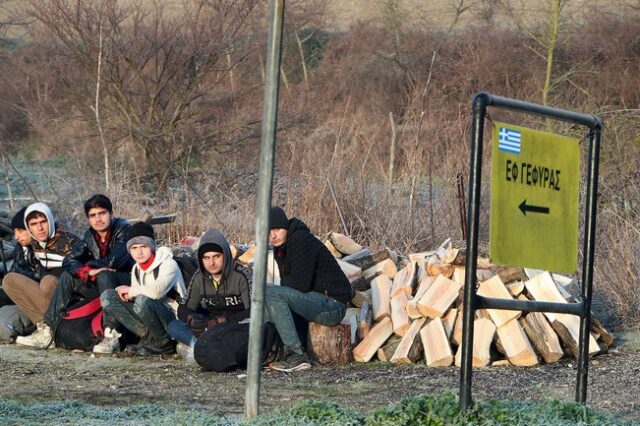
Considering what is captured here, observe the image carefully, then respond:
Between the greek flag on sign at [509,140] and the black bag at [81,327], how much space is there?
516 centimetres

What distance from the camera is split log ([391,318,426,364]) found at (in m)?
9.01

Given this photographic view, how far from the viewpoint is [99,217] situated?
9867 mm

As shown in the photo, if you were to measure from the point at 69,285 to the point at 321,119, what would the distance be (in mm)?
17058

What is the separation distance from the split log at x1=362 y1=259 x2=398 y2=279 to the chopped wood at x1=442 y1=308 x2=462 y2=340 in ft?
3.37

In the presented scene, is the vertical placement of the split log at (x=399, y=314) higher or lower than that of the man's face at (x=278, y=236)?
lower

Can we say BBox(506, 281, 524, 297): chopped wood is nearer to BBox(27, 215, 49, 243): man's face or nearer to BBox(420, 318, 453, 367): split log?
BBox(420, 318, 453, 367): split log

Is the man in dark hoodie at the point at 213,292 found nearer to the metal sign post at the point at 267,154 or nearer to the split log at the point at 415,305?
the split log at the point at 415,305

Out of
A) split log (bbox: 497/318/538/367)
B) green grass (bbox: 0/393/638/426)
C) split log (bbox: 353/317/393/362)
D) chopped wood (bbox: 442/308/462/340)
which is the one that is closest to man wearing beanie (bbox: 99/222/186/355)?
split log (bbox: 353/317/393/362)

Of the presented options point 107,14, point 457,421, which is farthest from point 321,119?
point 457,421

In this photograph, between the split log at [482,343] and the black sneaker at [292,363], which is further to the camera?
the split log at [482,343]

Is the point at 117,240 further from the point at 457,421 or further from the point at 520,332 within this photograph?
the point at 457,421

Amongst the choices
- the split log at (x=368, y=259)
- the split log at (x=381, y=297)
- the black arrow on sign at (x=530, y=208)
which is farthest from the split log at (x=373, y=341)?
the black arrow on sign at (x=530, y=208)

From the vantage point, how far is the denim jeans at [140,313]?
934 cm

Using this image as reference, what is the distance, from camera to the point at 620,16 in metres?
35.0
